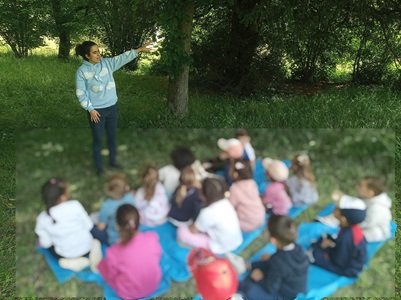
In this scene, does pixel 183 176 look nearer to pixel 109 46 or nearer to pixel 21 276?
pixel 21 276

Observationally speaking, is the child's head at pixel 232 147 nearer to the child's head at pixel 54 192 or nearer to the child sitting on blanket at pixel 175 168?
the child sitting on blanket at pixel 175 168

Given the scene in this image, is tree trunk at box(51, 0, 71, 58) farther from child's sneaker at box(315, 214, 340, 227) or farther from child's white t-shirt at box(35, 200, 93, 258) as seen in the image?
child's sneaker at box(315, 214, 340, 227)

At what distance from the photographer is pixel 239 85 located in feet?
33.0

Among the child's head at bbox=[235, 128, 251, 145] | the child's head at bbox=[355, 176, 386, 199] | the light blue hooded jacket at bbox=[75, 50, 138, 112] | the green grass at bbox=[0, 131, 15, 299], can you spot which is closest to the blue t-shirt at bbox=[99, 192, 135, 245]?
the child's head at bbox=[235, 128, 251, 145]

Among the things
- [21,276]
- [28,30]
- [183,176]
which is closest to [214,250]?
[183,176]

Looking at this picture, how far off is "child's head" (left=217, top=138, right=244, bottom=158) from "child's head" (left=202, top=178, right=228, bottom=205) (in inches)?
7.2

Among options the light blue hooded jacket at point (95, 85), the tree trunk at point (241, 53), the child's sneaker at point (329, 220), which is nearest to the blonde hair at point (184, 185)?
the child's sneaker at point (329, 220)

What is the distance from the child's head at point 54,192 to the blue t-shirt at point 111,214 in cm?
21

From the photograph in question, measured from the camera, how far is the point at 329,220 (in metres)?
2.19

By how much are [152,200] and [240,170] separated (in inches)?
19.1

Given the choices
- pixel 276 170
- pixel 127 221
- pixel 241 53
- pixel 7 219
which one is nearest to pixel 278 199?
pixel 276 170

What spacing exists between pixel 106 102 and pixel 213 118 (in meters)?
3.00

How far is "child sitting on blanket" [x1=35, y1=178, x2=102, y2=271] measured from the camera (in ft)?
7.13

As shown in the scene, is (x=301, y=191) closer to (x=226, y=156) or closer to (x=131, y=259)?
(x=226, y=156)
